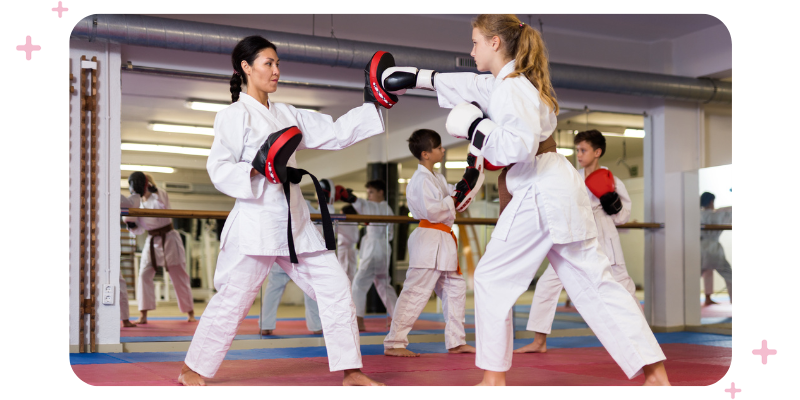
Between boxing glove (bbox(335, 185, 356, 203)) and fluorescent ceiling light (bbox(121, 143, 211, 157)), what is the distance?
100 cm

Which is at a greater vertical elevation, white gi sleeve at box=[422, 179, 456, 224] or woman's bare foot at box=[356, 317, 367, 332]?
white gi sleeve at box=[422, 179, 456, 224]

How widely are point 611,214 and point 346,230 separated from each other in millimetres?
1941

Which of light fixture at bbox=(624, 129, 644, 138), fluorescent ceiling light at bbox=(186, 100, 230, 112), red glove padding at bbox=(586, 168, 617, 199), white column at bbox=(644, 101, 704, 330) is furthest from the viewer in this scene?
light fixture at bbox=(624, 129, 644, 138)

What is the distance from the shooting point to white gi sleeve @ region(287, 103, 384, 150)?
9.34ft

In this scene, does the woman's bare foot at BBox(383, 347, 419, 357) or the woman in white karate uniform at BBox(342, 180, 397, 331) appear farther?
the woman in white karate uniform at BBox(342, 180, 397, 331)

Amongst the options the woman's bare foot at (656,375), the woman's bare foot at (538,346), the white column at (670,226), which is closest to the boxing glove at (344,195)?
the woman's bare foot at (538,346)

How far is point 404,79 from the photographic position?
9.07 ft

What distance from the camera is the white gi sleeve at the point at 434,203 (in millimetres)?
4160

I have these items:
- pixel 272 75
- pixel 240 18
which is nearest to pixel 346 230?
pixel 240 18

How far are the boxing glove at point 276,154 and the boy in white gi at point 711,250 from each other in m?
4.53

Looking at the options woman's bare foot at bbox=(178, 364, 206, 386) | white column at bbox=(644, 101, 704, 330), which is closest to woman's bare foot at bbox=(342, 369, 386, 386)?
woman's bare foot at bbox=(178, 364, 206, 386)

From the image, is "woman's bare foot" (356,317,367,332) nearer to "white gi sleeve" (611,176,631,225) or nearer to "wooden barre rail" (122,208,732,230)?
"wooden barre rail" (122,208,732,230)
